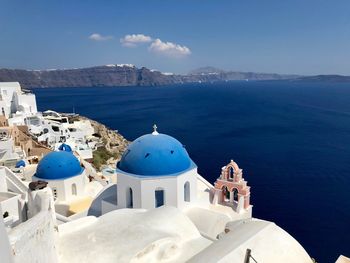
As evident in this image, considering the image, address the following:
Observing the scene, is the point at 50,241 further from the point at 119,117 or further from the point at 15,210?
the point at 119,117

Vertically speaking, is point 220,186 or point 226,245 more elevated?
point 226,245

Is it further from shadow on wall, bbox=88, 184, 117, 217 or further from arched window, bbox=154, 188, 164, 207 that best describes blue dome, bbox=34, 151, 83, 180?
arched window, bbox=154, 188, 164, 207

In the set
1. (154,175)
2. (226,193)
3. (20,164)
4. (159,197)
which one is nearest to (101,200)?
(159,197)

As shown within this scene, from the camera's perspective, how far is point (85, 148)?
4038 centimetres

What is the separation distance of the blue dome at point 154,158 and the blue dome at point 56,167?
565cm

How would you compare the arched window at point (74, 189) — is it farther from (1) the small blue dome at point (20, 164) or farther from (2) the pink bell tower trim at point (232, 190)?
(2) the pink bell tower trim at point (232, 190)

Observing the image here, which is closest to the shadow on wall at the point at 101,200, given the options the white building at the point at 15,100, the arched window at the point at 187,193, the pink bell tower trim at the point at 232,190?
the arched window at the point at 187,193

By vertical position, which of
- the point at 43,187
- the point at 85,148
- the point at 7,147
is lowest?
Answer: the point at 85,148

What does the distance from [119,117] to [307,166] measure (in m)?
66.5

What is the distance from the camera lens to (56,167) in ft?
64.7

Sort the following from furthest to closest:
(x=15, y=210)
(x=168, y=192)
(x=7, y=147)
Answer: (x=7, y=147) → (x=15, y=210) → (x=168, y=192)

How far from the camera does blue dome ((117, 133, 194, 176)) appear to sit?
15.0 meters

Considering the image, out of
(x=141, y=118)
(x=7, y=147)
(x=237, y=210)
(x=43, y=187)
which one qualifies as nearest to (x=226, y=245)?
(x=43, y=187)

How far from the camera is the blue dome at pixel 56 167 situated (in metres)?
19.6
